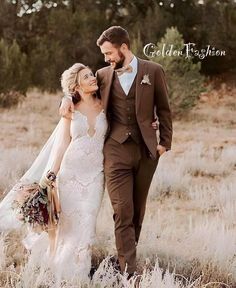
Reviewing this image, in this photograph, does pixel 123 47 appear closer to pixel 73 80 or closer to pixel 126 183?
pixel 73 80

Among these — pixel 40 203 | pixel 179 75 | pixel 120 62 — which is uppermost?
pixel 120 62

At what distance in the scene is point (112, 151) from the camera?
11.2 feet

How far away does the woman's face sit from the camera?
3.40 meters

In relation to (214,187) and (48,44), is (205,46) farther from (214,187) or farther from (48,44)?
(214,187)

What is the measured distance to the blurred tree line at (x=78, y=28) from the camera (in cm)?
1047

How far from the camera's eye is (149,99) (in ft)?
11.0

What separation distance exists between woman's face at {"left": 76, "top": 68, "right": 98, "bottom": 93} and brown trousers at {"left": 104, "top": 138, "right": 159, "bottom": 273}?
11.2 inches

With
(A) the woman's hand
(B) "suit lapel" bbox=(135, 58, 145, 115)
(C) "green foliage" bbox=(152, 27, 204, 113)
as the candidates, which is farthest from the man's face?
(C) "green foliage" bbox=(152, 27, 204, 113)

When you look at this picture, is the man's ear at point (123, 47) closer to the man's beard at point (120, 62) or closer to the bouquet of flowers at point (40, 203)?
the man's beard at point (120, 62)

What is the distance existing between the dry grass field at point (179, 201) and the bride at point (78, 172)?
0.58ft

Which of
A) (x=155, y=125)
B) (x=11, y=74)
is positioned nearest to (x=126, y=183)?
(x=155, y=125)

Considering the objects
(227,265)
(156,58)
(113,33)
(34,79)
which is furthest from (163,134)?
(34,79)

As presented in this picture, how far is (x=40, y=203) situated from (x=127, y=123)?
0.62 meters

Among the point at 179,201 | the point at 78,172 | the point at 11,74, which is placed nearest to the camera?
the point at 78,172
